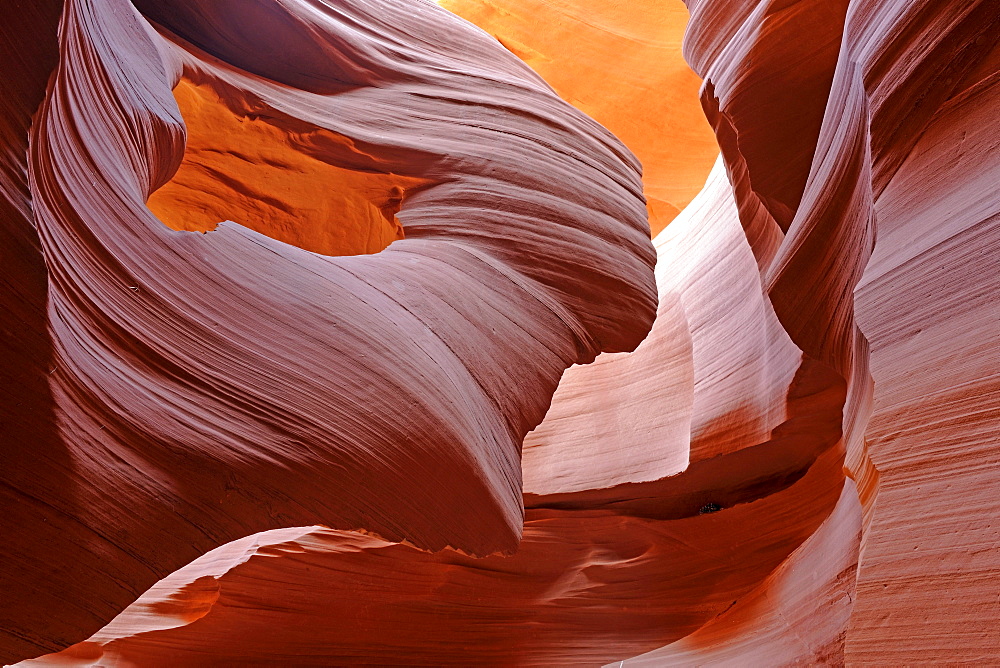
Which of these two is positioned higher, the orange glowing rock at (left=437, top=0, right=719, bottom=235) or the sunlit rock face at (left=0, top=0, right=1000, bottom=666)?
the orange glowing rock at (left=437, top=0, right=719, bottom=235)

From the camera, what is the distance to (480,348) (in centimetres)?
361

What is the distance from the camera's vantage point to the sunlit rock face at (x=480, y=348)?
214cm

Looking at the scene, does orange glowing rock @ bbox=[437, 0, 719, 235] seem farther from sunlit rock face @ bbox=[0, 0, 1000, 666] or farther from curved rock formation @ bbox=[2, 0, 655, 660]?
curved rock formation @ bbox=[2, 0, 655, 660]

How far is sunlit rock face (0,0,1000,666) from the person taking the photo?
7.01 feet

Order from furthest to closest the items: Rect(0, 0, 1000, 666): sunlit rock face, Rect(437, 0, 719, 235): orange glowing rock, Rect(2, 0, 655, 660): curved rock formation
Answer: Rect(437, 0, 719, 235): orange glowing rock
Rect(2, 0, 655, 660): curved rock formation
Rect(0, 0, 1000, 666): sunlit rock face

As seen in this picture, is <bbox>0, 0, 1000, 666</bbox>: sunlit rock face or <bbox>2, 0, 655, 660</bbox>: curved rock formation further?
<bbox>2, 0, 655, 660</bbox>: curved rock formation

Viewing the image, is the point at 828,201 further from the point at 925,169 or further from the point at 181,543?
the point at 181,543

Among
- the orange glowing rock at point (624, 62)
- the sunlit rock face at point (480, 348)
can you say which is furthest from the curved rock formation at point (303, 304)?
the orange glowing rock at point (624, 62)

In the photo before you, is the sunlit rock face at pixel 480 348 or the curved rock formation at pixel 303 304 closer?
the sunlit rock face at pixel 480 348

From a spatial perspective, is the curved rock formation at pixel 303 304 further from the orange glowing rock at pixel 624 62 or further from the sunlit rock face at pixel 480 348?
the orange glowing rock at pixel 624 62

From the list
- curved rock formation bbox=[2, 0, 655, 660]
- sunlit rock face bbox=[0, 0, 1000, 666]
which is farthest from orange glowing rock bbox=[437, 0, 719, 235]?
curved rock formation bbox=[2, 0, 655, 660]

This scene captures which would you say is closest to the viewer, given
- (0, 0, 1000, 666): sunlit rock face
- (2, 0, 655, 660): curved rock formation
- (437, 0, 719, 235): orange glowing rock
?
(0, 0, 1000, 666): sunlit rock face

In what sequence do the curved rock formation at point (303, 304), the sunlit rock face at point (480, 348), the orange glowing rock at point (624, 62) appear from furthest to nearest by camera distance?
the orange glowing rock at point (624, 62), the curved rock formation at point (303, 304), the sunlit rock face at point (480, 348)

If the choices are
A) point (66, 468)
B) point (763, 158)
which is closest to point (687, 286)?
point (763, 158)
